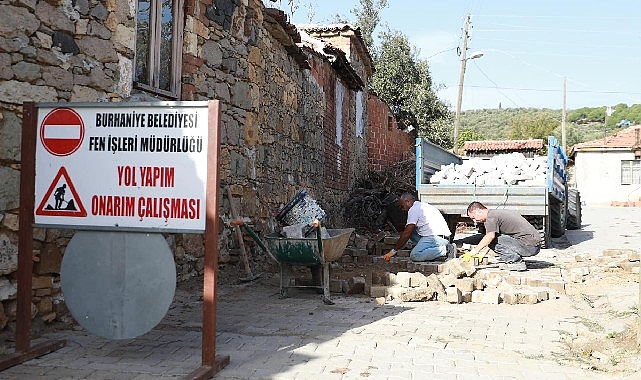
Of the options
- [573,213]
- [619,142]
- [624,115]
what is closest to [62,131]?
[573,213]

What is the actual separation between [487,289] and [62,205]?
4.78 metres

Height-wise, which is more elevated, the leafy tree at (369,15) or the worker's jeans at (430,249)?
the leafy tree at (369,15)

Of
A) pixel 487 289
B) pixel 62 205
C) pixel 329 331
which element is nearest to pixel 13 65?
pixel 62 205

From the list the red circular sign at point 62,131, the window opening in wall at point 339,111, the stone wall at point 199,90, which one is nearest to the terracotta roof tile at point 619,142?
the window opening in wall at point 339,111

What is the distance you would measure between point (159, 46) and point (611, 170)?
1287 inches

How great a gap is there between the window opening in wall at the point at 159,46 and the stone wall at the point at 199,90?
4.8 inches

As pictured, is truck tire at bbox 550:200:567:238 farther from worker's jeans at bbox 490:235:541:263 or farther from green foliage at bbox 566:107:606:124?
green foliage at bbox 566:107:606:124

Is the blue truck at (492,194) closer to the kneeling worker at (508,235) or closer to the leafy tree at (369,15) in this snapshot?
the kneeling worker at (508,235)

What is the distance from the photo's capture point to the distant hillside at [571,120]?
205 ft

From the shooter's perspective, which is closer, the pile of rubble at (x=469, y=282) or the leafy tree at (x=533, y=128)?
the pile of rubble at (x=469, y=282)

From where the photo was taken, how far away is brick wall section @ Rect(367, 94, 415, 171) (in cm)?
1792

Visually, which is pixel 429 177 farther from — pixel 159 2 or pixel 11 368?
pixel 11 368

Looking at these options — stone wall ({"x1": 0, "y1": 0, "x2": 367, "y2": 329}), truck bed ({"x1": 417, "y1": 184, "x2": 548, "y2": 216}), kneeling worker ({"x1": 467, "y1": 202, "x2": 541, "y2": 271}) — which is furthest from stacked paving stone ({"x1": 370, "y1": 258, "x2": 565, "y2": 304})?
truck bed ({"x1": 417, "y1": 184, "x2": 548, "y2": 216})

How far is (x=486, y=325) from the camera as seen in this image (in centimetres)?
531
